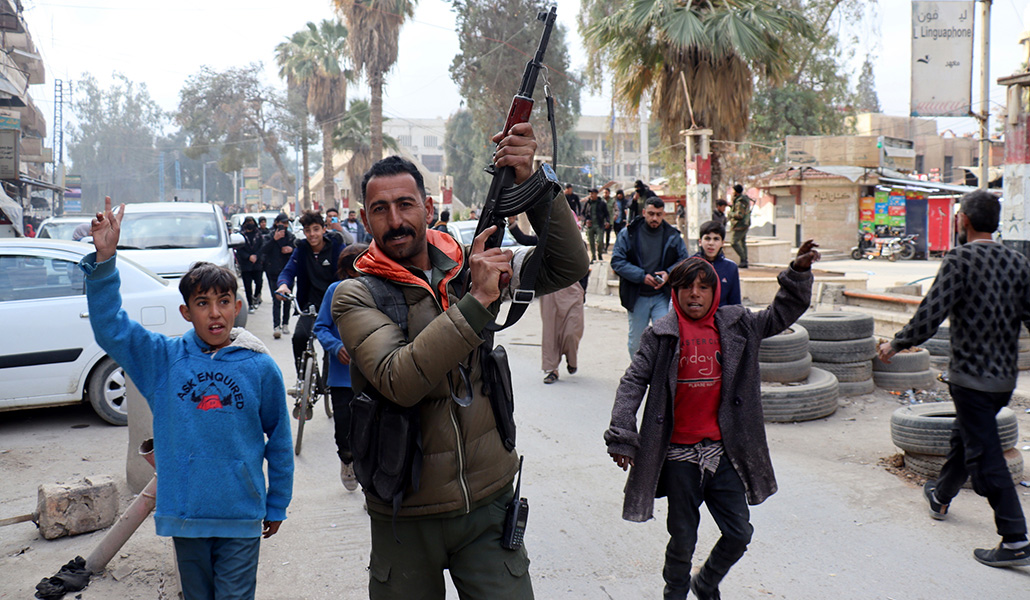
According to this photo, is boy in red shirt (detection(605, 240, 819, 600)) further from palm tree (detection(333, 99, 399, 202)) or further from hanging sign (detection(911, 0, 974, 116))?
palm tree (detection(333, 99, 399, 202))

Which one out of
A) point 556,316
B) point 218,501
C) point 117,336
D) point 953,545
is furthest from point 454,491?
point 556,316

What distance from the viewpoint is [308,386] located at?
A: 21.4 feet

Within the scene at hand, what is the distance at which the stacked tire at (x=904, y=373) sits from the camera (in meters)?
7.90

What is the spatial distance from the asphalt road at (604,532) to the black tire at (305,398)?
0.46 ft

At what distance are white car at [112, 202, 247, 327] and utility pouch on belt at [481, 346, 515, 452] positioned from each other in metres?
9.12

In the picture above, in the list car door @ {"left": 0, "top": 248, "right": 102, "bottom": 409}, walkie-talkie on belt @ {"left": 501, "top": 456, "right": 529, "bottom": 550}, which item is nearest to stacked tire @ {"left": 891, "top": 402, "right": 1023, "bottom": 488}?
walkie-talkie on belt @ {"left": 501, "top": 456, "right": 529, "bottom": 550}

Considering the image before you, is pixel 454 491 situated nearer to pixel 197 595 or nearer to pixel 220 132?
pixel 197 595

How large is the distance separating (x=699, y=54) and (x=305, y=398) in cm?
1193

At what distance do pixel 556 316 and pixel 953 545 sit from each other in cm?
478

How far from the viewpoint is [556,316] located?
857 centimetres

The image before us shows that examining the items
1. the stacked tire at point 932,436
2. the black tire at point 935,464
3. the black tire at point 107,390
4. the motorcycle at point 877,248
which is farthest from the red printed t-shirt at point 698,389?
the motorcycle at point 877,248

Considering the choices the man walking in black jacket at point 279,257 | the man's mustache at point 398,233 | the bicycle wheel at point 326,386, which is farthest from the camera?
the man walking in black jacket at point 279,257

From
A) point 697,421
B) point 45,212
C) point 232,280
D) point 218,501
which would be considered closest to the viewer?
point 218,501

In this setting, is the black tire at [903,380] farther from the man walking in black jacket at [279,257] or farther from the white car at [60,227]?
the white car at [60,227]
